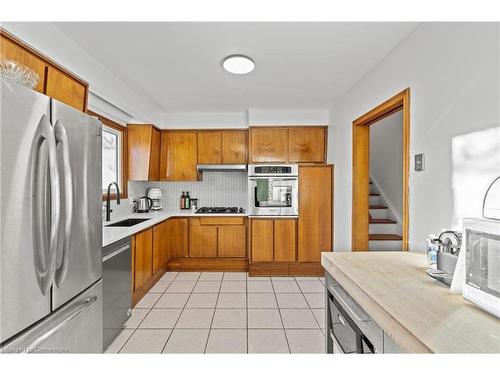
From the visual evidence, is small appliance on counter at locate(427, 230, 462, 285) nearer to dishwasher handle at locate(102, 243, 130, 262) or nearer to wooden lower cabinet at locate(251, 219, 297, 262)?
dishwasher handle at locate(102, 243, 130, 262)

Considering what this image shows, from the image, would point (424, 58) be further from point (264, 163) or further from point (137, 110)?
point (137, 110)

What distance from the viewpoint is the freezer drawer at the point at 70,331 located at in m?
1.07

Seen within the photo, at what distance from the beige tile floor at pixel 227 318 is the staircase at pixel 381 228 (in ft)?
3.15

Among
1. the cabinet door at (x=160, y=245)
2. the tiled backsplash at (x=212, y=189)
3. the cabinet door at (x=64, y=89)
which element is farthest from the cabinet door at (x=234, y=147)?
the cabinet door at (x=64, y=89)

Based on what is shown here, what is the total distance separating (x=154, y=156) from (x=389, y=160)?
12.4ft

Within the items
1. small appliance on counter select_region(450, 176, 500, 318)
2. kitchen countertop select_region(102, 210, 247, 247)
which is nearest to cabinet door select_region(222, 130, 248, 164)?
kitchen countertop select_region(102, 210, 247, 247)

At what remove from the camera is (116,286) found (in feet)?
6.70

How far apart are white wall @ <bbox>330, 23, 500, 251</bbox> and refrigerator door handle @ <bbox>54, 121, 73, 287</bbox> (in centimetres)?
207

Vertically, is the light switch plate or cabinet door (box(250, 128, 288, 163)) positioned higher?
cabinet door (box(250, 128, 288, 163))

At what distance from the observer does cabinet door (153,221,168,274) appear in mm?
3083

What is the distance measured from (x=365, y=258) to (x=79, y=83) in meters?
2.43

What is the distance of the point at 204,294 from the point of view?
9.71 feet

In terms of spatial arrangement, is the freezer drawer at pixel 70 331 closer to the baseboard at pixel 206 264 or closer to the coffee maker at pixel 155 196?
the baseboard at pixel 206 264
